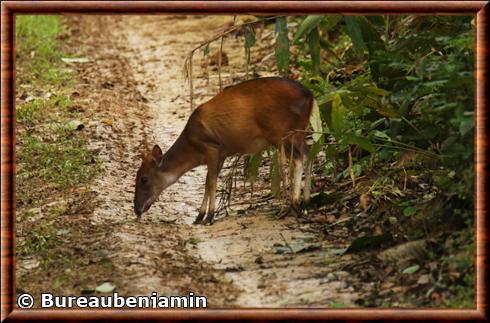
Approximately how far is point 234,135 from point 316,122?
87cm

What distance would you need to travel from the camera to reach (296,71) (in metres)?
13.3

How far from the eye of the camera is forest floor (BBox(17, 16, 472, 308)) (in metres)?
7.49

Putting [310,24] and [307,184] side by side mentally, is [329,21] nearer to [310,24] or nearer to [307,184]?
[310,24]

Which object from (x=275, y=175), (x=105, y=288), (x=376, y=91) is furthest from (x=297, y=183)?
(x=105, y=288)

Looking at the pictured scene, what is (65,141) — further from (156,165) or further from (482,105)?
(482,105)

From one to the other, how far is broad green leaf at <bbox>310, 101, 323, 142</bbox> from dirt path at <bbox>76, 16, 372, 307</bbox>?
30.5 inches

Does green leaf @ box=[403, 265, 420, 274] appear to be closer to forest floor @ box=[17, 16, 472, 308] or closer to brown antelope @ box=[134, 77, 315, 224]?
forest floor @ box=[17, 16, 472, 308]

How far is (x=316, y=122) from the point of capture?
9375 mm

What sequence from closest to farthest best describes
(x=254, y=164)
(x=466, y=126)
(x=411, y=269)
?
(x=466, y=126)
(x=411, y=269)
(x=254, y=164)

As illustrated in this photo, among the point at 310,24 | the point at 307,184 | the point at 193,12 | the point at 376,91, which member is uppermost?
the point at 310,24

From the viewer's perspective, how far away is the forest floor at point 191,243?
24.6 ft

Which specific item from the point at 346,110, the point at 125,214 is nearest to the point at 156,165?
the point at 125,214

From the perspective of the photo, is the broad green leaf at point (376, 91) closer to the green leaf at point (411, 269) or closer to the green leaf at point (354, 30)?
the green leaf at point (354, 30)

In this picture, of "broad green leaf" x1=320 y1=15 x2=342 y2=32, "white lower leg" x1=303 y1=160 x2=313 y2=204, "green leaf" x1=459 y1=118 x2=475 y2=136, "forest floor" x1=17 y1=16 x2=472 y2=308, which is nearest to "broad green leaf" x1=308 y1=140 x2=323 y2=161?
"white lower leg" x1=303 y1=160 x2=313 y2=204
